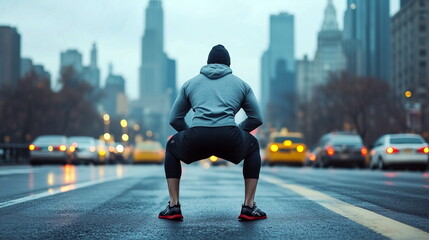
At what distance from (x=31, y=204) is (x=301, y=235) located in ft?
12.9

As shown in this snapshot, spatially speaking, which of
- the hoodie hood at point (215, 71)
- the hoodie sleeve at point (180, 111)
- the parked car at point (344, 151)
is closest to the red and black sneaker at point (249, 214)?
the hoodie sleeve at point (180, 111)

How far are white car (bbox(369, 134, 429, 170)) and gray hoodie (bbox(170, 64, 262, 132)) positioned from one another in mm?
21378

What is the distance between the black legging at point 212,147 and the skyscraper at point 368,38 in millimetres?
183659

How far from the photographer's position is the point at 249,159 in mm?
7008

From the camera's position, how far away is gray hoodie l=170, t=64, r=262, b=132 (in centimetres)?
686

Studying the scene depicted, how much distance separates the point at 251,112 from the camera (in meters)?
7.16

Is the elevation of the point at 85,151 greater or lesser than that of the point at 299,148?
lesser

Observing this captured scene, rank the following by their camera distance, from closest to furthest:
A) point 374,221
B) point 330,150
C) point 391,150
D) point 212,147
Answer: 1. point 374,221
2. point 212,147
3. point 391,150
4. point 330,150

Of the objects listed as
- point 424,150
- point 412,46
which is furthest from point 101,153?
point 412,46

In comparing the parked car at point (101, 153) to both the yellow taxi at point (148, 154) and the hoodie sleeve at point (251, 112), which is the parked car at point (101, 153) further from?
the hoodie sleeve at point (251, 112)

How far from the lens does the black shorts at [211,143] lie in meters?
6.82

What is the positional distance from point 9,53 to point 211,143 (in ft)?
433

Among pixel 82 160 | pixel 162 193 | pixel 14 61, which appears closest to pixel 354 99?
pixel 82 160

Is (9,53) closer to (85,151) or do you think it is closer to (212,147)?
(85,151)
